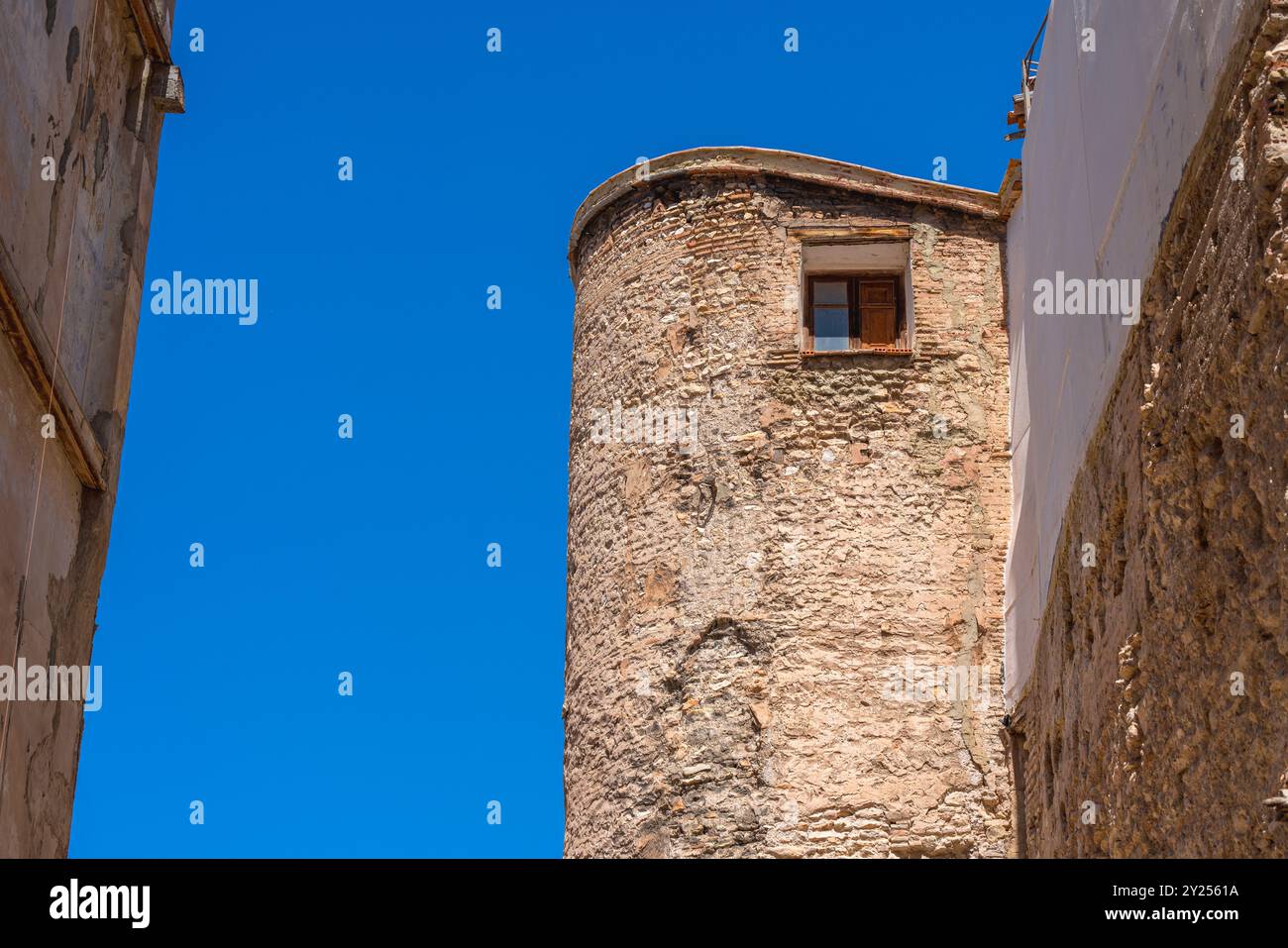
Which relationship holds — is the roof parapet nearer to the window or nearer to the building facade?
the building facade

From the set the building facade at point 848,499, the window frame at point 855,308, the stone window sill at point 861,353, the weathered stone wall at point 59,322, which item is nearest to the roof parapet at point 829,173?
the building facade at point 848,499

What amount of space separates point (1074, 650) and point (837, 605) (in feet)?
12.3

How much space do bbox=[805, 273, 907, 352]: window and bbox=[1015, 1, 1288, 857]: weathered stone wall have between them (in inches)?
202

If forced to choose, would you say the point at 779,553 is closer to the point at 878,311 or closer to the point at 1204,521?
the point at 878,311

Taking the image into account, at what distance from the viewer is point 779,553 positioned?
11.9 meters

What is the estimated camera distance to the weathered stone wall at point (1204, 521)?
480 centimetres

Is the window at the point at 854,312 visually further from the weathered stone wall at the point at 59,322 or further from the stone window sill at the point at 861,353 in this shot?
the weathered stone wall at the point at 59,322

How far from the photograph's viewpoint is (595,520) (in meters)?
12.8

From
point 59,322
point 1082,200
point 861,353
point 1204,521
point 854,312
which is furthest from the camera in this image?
point 854,312

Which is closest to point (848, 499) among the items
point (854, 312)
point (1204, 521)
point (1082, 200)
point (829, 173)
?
point (854, 312)

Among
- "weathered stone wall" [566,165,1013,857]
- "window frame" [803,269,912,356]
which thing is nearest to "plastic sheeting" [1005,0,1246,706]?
"weathered stone wall" [566,165,1013,857]

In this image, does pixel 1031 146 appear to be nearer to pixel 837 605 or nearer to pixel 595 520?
pixel 837 605

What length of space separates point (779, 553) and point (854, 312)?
1854 mm
